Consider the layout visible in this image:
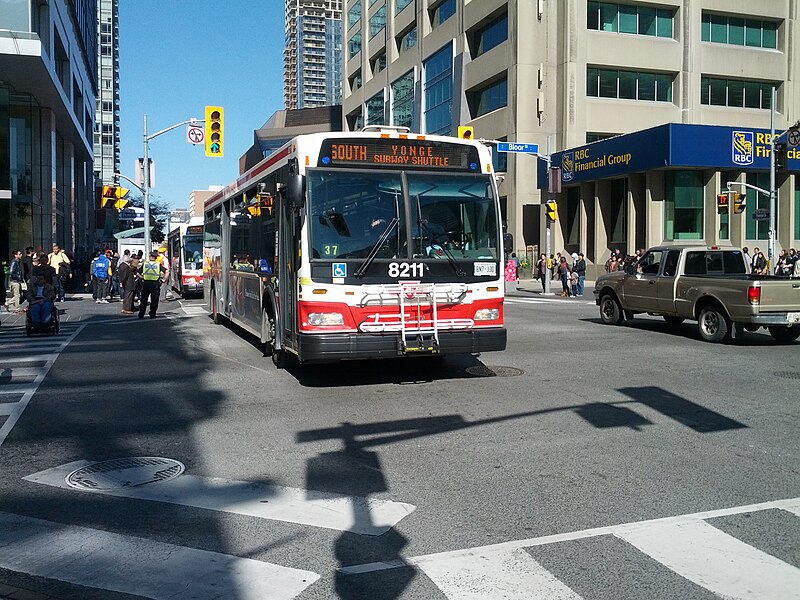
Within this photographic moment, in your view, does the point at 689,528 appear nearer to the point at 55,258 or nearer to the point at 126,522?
the point at 126,522

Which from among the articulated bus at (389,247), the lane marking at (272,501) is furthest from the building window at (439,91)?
the lane marking at (272,501)

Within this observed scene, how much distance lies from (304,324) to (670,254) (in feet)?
31.7

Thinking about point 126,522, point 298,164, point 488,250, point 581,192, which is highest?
point 581,192

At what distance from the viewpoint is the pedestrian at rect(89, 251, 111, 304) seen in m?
26.8

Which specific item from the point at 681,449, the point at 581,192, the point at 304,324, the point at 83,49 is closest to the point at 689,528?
the point at 681,449

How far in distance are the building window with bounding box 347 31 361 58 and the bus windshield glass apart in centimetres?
4503

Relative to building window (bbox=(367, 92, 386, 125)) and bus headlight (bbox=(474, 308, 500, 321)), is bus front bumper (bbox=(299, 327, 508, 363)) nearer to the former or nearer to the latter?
Result: bus headlight (bbox=(474, 308, 500, 321))

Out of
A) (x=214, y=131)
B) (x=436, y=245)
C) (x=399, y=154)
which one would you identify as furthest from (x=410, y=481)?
(x=214, y=131)

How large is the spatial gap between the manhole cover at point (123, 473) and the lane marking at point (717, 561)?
3.70 metres

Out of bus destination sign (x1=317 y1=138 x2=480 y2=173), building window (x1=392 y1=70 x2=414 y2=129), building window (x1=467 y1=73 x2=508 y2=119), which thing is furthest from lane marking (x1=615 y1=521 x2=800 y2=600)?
building window (x1=392 y1=70 x2=414 y2=129)

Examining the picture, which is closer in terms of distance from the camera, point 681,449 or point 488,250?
point 681,449

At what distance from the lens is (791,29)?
46.0m

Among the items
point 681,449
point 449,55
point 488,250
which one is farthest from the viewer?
point 449,55

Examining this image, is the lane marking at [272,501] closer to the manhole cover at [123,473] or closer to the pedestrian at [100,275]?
the manhole cover at [123,473]
